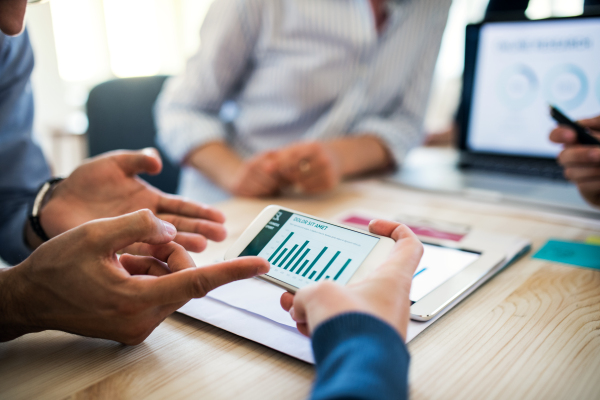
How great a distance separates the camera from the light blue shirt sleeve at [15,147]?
25.2 inches

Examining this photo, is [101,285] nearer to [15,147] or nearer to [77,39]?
[15,147]

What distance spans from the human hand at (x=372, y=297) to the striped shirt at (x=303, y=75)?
2.25 feet

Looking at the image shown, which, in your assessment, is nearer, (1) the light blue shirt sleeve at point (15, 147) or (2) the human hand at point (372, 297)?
(2) the human hand at point (372, 297)

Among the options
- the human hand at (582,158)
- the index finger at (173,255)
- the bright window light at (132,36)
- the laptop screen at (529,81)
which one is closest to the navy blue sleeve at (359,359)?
the index finger at (173,255)

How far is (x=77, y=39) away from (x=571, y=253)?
3.01m

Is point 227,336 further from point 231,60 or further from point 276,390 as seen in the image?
point 231,60

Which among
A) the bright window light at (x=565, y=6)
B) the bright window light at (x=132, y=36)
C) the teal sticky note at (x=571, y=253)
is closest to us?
the teal sticky note at (x=571, y=253)

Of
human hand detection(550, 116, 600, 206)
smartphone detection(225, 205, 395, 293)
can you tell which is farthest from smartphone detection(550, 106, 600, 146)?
smartphone detection(225, 205, 395, 293)

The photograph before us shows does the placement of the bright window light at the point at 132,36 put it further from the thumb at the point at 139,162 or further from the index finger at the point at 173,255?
the index finger at the point at 173,255

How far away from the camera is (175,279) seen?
0.35 metres

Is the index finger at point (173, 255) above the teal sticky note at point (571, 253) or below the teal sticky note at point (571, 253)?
above

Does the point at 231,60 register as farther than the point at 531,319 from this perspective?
Yes

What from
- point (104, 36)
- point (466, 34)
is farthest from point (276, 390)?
point (104, 36)

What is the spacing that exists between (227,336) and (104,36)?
300cm
